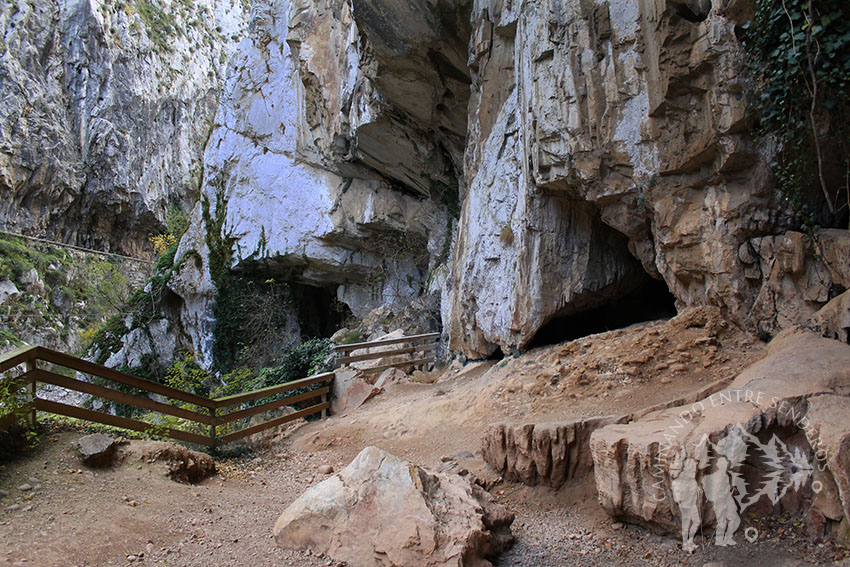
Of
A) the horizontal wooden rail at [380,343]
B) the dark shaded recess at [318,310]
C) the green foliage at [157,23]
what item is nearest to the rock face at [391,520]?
the horizontal wooden rail at [380,343]

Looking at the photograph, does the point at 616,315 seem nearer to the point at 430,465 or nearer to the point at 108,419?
the point at 430,465

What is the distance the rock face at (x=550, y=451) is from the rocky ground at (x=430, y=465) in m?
0.11

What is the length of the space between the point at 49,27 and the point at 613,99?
126 feet

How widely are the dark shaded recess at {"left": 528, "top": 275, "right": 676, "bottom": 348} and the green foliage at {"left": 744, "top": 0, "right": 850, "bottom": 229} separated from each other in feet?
13.3

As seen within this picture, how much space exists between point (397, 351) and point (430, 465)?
550cm

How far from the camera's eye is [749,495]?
313cm

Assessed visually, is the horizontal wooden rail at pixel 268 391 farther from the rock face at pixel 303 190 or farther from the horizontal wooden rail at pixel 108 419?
the rock face at pixel 303 190

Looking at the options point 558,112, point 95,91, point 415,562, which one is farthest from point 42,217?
point 415,562

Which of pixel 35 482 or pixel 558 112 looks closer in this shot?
pixel 35 482

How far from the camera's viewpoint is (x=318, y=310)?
22.6 m

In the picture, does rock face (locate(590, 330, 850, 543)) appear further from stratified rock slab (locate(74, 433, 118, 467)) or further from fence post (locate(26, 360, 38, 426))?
fence post (locate(26, 360, 38, 426))

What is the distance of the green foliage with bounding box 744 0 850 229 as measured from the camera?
15.3 ft

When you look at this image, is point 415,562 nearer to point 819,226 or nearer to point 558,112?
Answer: point 819,226

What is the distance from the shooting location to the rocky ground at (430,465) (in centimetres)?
314
